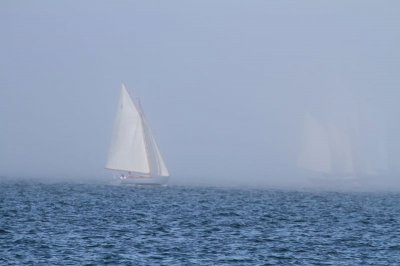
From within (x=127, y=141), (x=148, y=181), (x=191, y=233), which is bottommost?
(x=191, y=233)

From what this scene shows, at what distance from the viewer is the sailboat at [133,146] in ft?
456

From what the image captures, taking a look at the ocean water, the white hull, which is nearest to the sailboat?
the white hull

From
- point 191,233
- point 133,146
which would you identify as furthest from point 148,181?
point 191,233

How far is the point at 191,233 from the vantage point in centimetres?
6419

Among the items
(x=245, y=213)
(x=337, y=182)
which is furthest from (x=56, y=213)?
(x=337, y=182)

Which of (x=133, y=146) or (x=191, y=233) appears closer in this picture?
(x=191, y=233)

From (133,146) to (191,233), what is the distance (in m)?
75.6

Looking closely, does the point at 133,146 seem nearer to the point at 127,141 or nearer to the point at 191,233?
the point at 127,141

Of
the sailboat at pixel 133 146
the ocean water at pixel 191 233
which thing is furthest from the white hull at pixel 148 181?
the ocean water at pixel 191 233

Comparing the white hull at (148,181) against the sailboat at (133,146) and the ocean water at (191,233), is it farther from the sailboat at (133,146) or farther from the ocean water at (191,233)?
the ocean water at (191,233)

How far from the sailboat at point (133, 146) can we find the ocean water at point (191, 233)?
38.2 m

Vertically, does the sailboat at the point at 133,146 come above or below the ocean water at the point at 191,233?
above

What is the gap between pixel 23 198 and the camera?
336ft

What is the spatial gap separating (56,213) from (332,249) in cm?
2807
